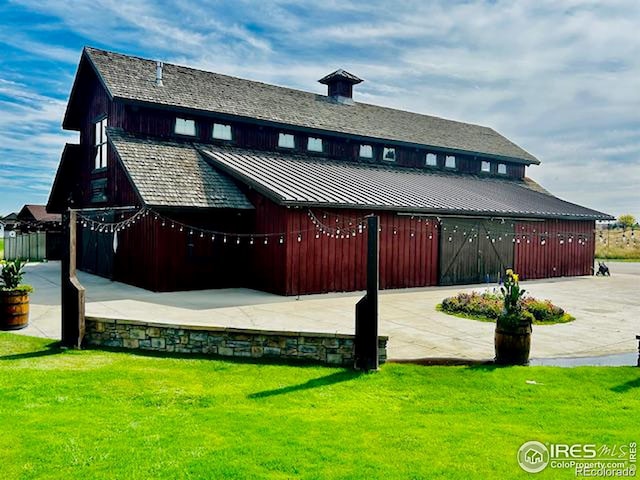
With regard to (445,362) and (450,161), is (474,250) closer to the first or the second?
(450,161)

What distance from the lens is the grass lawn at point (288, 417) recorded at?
16.2 feet

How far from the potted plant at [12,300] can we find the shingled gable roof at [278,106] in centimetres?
885

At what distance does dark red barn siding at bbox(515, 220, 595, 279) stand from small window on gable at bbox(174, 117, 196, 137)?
1385 centimetres

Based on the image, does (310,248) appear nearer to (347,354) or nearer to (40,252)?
(347,354)

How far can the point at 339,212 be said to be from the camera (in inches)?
662

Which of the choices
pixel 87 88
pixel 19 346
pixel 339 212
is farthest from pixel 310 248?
pixel 87 88

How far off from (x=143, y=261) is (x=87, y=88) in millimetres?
9259

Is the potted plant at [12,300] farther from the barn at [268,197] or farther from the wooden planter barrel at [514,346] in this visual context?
the wooden planter barrel at [514,346]

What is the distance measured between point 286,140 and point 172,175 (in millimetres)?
6823

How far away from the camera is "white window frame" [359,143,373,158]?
80.5ft

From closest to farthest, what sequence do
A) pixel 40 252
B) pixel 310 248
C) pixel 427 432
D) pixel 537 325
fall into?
pixel 427 432 < pixel 537 325 < pixel 310 248 < pixel 40 252

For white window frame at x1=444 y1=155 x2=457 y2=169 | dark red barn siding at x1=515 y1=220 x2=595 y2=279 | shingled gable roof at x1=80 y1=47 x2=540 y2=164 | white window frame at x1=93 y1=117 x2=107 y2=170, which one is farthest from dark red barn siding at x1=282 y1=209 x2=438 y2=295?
white window frame at x1=444 y1=155 x2=457 y2=169

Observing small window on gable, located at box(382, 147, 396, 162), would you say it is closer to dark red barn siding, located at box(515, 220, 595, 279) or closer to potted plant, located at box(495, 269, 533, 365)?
dark red barn siding, located at box(515, 220, 595, 279)

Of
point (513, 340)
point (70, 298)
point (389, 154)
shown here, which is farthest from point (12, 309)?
point (389, 154)
